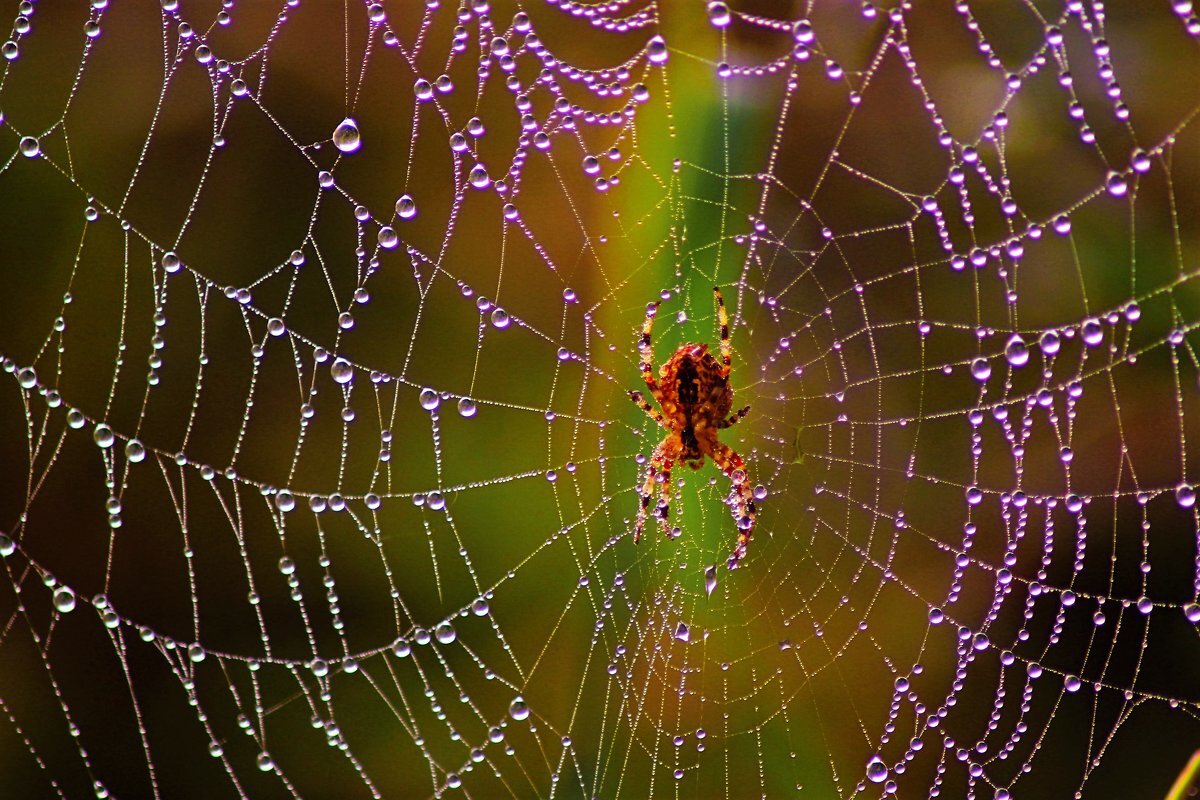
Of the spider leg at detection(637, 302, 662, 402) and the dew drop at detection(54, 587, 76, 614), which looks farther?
the spider leg at detection(637, 302, 662, 402)

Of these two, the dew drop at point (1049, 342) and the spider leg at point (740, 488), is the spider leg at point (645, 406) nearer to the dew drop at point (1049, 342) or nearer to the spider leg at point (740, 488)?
the spider leg at point (740, 488)

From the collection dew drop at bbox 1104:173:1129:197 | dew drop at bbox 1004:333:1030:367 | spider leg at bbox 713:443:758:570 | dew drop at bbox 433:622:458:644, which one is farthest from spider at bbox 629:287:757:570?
dew drop at bbox 1104:173:1129:197

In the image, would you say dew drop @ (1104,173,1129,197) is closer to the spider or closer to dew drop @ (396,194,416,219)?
the spider

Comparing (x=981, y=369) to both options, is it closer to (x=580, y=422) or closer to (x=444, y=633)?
(x=580, y=422)

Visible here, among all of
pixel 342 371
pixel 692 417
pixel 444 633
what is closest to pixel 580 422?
pixel 692 417

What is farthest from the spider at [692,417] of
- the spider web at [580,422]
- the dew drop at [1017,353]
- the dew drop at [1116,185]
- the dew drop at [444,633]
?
the dew drop at [1116,185]

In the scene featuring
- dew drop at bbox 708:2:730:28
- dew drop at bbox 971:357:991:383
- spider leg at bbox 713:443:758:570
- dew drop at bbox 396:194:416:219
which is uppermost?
dew drop at bbox 708:2:730:28

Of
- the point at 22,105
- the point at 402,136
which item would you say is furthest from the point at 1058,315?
the point at 22,105
